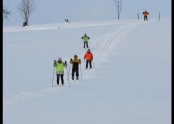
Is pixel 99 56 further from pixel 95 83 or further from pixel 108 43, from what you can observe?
pixel 95 83

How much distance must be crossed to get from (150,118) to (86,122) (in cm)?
165

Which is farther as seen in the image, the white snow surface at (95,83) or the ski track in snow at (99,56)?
the ski track in snow at (99,56)

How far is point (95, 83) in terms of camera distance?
20.7 metres

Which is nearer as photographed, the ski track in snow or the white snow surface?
the white snow surface

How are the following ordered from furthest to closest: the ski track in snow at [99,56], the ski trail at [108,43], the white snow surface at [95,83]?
the ski trail at [108,43] → the ski track in snow at [99,56] → the white snow surface at [95,83]

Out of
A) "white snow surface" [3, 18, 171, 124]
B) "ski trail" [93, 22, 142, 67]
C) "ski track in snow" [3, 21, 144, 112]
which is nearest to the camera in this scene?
"white snow surface" [3, 18, 171, 124]

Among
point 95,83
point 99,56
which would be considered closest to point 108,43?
point 99,56

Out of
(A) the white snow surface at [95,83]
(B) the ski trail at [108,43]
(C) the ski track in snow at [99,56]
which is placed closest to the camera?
(A) the white snow surface at [95,83]

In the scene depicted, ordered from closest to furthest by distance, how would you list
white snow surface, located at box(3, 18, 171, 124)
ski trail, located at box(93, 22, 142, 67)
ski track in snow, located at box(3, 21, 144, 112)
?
1. white snow surface, located at box(3, 18, 171, 124)
2. ski track in snow, located at box(3, 21, 144, 112)
3. ski trail, located at box(93, 22, 142, 67)

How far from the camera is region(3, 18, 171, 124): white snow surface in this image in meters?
13.4

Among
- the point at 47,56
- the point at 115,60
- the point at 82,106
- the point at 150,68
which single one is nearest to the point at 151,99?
the point at 82,106

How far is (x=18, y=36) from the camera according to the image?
48.0 meters

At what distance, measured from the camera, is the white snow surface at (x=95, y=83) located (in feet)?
43.8

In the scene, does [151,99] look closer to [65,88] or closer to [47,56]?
[65,88]
